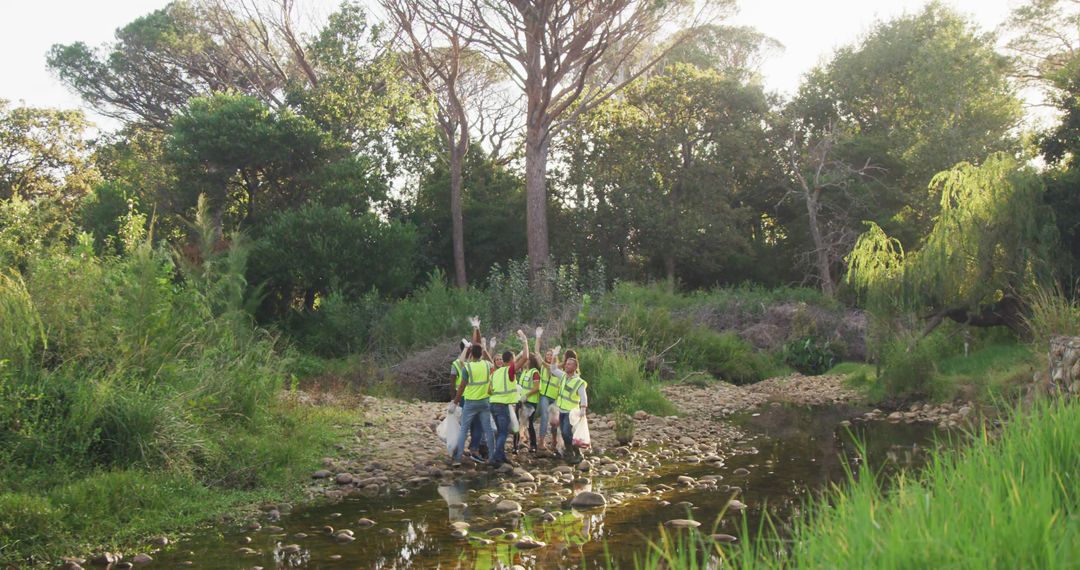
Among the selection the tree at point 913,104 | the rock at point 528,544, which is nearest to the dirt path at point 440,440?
the rock at point 528,544

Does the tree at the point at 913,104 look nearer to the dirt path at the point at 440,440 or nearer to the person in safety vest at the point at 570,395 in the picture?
the dirt path at the point at 440,440

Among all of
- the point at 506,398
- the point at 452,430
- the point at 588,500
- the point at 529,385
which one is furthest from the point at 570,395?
the point at 588,500

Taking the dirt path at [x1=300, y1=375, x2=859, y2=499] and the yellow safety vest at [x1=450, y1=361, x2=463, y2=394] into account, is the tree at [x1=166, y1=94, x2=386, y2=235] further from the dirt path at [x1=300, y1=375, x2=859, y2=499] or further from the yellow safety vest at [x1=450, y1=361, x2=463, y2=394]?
the yellow safety vest at [x1=450, y1=361, x2=463, y2=394]

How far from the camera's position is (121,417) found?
9.41m

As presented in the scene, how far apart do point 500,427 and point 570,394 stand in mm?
1054

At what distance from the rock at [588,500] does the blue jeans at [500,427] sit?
2480 mm

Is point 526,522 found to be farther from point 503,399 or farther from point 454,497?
point 503,399

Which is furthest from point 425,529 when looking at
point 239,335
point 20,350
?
point 239,335

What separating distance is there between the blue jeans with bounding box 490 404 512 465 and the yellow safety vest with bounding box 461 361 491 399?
35cm

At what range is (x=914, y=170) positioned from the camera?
3250cm

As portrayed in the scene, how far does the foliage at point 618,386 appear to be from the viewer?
1681 cm

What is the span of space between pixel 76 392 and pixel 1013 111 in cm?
3313

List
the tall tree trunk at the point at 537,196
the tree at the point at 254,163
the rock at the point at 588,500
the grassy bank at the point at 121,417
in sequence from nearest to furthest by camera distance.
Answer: the grassy bank at the point at 121,417
the rock at the point at 588,500
the tree at the point at 254,163
the tall tree trunk at the point at 537,196

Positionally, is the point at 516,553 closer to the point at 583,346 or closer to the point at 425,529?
the point at 425,529
